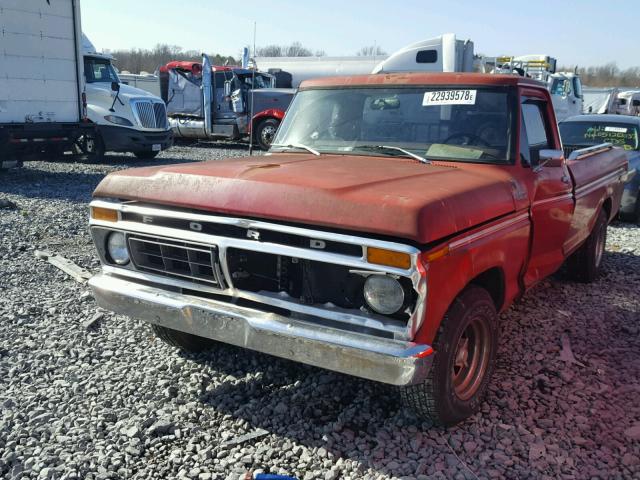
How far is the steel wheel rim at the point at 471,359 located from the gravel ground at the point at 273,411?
Result: 0.63 feet

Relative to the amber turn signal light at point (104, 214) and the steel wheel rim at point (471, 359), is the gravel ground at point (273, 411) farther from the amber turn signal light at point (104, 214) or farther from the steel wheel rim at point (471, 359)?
the amber turn signal light at point (104, 214)

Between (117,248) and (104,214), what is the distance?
223 mm

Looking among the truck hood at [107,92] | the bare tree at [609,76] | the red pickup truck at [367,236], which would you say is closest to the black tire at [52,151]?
the truck hood at [107,92]

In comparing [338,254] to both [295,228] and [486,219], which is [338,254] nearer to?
[295,228]

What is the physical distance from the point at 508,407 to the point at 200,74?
59.5ft

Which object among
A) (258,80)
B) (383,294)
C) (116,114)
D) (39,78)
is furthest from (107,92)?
(383,294)

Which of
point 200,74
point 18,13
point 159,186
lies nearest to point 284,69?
point 200,74

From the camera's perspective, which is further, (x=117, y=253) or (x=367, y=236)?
(x=117, y=253)

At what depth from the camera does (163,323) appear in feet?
10.5

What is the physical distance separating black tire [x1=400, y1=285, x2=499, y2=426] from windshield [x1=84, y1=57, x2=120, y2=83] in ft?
42.8

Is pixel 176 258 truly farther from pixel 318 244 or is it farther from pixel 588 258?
pixel 588 258

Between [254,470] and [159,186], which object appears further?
[159,186]

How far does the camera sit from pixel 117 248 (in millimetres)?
3520

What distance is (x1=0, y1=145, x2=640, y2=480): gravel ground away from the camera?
113 inches
